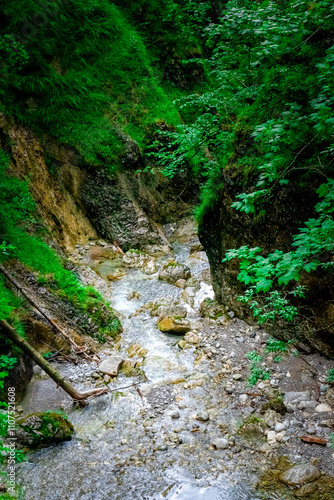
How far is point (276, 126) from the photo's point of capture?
2850 mm

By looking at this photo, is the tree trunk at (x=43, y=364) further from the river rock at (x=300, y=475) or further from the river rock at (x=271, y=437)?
the river rock at (x=300, y=475)

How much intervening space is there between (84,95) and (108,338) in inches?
390

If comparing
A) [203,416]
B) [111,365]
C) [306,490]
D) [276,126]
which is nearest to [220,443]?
[203,416]

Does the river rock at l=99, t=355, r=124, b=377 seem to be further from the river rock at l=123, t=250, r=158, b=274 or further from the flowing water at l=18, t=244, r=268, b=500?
the river rock at l=123, t=250, r=158, b=274

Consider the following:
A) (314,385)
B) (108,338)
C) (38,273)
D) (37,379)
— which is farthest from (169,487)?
(38,273)

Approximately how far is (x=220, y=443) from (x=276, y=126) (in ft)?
12.4

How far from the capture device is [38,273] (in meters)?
6.71

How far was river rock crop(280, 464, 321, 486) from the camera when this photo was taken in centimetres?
322

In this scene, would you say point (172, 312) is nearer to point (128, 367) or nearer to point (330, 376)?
point (128, 367)

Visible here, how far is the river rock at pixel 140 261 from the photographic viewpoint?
33.4ft

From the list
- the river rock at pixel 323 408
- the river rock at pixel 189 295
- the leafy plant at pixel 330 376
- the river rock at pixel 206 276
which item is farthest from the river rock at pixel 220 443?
the river rock at pixel 206 276

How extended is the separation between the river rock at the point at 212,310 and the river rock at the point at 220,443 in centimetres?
284

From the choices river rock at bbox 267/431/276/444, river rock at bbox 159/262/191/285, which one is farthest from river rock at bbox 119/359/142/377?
river rock at bbox 159/262/191/285

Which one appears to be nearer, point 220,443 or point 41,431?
point 220,443
